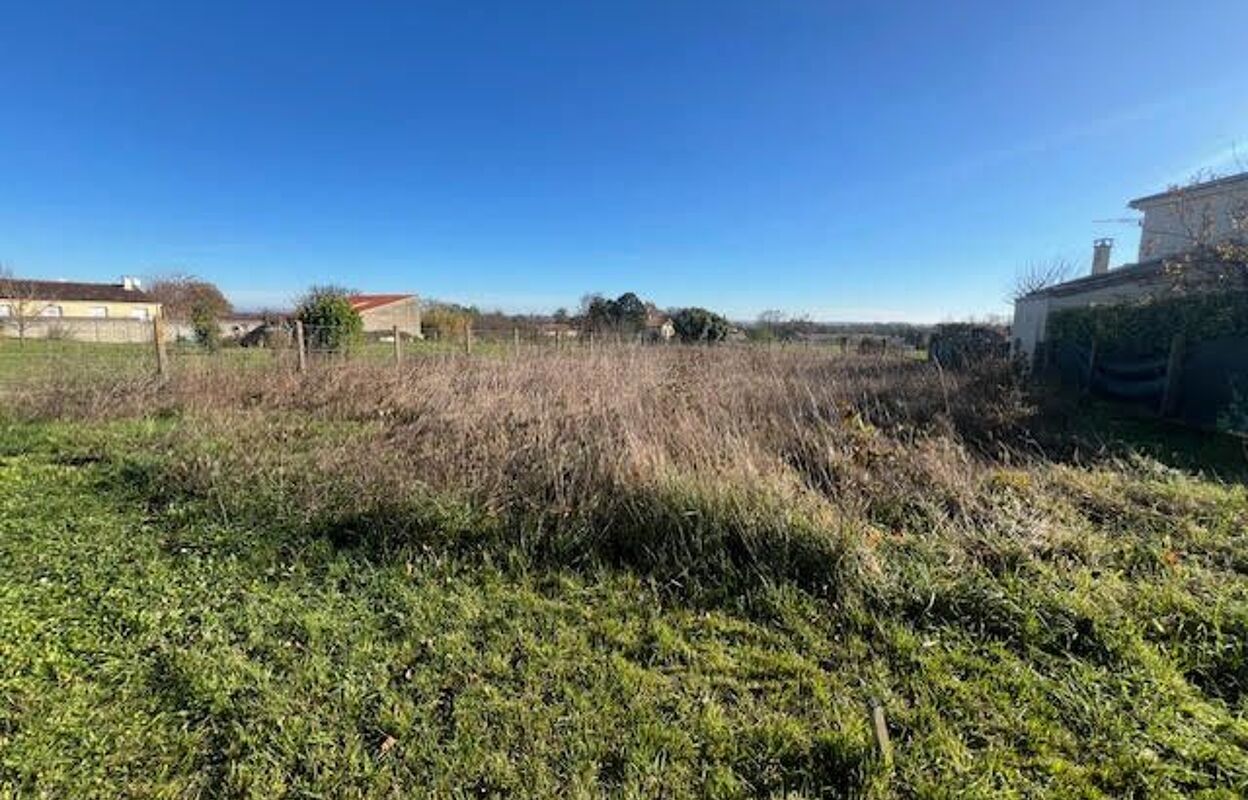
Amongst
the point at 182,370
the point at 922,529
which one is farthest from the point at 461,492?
the point at 182,370

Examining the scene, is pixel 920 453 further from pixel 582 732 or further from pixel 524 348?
pixel 524 348

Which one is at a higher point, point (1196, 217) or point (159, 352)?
point (1196, 217)

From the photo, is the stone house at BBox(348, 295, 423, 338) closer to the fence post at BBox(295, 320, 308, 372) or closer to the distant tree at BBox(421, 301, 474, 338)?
the distant tree at BBox(421, 301, 474, 338)

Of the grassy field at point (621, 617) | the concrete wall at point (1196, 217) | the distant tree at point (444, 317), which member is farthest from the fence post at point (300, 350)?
the distant tree at point (444, 317)

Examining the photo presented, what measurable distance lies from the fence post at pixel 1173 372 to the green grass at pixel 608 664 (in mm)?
5706

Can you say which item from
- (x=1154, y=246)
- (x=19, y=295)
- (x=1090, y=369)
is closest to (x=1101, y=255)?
(x=1154, y=246)

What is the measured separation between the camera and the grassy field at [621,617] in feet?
6.15

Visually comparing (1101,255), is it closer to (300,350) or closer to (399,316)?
(300,350)

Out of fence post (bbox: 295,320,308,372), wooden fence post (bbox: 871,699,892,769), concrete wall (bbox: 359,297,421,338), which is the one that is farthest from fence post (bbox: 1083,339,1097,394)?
concrete wall (bbox: 359,297,421,338)

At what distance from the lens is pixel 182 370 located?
8797mm

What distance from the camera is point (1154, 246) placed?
55.7 ft

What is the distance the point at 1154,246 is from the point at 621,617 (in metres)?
21.7

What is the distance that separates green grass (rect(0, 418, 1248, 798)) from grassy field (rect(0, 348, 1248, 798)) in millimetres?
13

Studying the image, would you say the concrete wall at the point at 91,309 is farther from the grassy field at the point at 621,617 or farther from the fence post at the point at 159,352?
the grassy field at the point at 621,617
